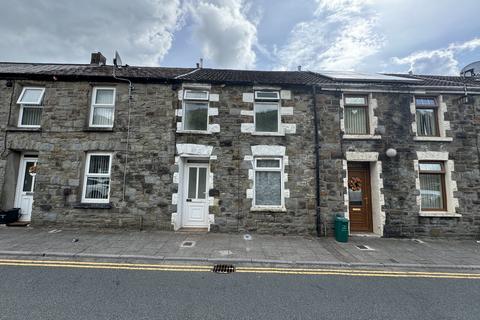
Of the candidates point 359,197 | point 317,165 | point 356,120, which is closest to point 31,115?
point 317,165

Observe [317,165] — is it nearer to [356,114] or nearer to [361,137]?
[361,137]

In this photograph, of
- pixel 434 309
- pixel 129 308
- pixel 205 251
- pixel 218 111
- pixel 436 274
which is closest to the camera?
pixel 129 308

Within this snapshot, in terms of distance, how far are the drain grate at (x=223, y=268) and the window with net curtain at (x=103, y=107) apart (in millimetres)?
6978

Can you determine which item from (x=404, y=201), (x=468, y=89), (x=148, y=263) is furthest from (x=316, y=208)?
(x=468, y=89)

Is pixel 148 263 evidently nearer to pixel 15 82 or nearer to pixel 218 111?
pixel 218 111

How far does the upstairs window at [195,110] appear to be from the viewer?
8.84 m

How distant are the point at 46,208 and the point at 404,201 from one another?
13399 millimetres

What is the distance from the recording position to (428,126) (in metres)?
8.97

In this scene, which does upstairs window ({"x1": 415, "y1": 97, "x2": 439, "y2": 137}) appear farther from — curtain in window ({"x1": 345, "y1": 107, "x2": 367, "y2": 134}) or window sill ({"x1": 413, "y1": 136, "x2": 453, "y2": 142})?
curtain in window ({"x1": 345, "y1": 107, "x2": 367, "y2": 134})

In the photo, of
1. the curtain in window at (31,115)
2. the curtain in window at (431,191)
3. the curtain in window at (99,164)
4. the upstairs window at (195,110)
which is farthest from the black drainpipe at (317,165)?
the curtain in window at (31,115)

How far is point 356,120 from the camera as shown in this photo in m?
9.02

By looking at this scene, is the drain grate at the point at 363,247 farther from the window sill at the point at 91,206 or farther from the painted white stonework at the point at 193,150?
the window sill at the point at 91,206

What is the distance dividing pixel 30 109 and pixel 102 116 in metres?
2.96

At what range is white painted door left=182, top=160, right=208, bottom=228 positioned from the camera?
8656mm
